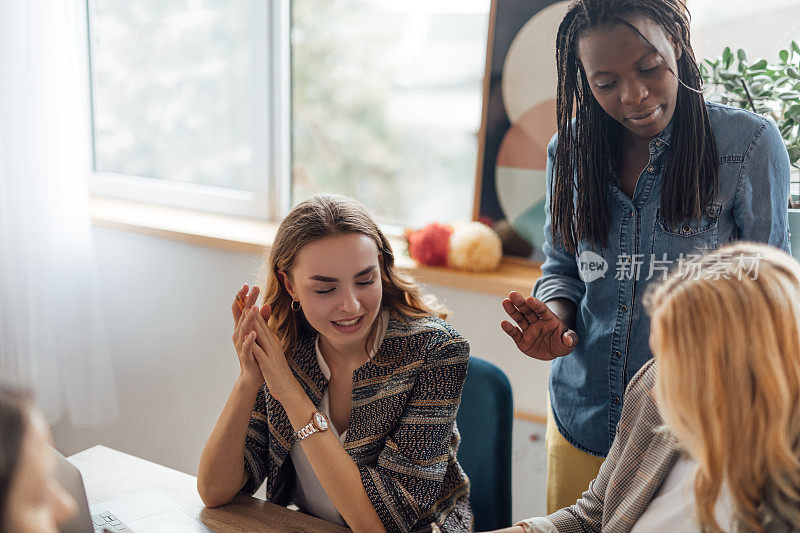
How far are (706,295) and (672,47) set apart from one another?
0.51 metres

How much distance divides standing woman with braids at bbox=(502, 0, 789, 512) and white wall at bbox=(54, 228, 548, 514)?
1.23 m

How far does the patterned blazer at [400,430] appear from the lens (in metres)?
1.28

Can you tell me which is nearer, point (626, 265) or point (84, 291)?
point (626, 265)

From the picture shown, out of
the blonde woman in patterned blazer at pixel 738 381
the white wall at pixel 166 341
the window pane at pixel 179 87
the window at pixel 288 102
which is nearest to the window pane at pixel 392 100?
the window at pixel 288 102

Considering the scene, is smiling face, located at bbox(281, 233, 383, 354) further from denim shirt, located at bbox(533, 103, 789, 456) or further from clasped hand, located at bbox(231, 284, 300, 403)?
denim shirt, located at bbox(533, 103, 789, 456)

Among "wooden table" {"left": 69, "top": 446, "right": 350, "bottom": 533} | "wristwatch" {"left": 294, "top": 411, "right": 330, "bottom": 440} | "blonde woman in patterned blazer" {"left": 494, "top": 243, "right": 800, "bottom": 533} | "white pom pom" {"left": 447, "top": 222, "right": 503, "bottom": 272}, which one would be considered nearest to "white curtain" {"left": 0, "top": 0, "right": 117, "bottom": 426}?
"wooden table" {"left": 69, "top": 446, "right": 350, "bottom": 533}

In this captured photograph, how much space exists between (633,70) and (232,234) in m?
1.58

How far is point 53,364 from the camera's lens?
247cm

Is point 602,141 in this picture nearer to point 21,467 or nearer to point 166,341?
point 21,467

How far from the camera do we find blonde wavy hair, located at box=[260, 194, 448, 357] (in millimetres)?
1379

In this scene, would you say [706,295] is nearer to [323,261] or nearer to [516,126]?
[323,261]

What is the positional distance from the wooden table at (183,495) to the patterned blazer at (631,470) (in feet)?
1.27

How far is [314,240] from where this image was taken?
4.49 ft

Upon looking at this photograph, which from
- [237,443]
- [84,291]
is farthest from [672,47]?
[84,291]
